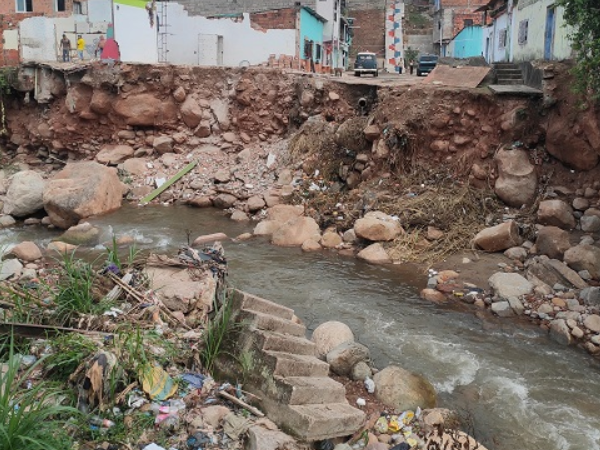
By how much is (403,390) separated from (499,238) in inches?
217

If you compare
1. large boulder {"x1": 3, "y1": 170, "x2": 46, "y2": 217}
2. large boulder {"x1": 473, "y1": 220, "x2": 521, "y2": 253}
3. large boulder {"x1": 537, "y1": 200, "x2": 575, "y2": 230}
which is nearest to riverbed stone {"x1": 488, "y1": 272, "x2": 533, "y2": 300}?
large boulder {"x1": 473, "y1": 220, "x2": 521, "y2": 253}

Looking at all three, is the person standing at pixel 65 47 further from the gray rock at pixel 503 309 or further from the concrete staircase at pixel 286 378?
the concrete staircase at pixel 286 378

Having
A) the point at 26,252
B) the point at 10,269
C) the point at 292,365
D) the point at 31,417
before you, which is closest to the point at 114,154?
the point at 26,252

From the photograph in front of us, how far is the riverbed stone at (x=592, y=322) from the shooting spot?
7.92 metres

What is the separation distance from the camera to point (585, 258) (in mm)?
9539

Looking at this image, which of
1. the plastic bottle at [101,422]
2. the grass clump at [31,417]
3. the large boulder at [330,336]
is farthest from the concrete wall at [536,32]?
the grass clump at [31,417]

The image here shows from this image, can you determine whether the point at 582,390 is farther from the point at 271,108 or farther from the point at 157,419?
the point at 271,108

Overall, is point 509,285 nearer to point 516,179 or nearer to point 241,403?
point 516,179

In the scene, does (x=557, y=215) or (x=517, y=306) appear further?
(x=557, y=215)

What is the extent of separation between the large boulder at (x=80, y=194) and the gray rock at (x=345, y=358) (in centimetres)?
858

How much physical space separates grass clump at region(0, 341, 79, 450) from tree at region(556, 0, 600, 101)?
30.3ft

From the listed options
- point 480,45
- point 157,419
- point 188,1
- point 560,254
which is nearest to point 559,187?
point 560,254

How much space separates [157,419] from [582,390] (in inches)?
198

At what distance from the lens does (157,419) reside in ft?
14.2
